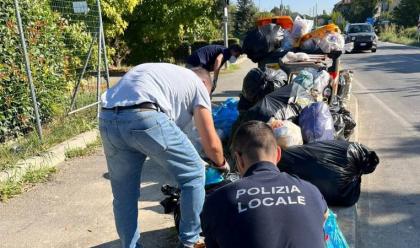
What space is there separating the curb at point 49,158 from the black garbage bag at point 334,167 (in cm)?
283

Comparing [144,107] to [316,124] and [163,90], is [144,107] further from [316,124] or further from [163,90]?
[316,124]

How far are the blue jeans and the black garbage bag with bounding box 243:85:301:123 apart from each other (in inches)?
80.2

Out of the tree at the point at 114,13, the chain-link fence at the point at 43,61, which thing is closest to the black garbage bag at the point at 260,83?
the chain-link fence at the point at 43,61

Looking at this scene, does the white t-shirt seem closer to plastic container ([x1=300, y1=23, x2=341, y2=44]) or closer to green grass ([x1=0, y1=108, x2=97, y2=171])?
green grass ([x1=0, y1=108, x2=97, y2=171])

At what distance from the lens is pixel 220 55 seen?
202 inches

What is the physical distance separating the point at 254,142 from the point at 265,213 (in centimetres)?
40

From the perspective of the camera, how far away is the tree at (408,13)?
52.3 m

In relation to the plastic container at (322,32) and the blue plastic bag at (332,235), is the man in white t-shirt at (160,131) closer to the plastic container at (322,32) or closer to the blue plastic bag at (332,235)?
the blue plastic bag at (332,235)

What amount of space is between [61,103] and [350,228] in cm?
494

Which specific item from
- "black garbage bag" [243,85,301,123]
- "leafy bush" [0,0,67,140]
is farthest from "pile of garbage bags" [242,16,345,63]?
"leafy bush" [0,0,67,140]

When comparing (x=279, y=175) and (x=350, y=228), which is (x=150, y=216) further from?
(x=279, y=175)

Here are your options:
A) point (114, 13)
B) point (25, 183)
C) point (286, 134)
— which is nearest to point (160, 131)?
point (286, 134)

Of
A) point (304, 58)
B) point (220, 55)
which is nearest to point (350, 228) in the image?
point (220, 55)

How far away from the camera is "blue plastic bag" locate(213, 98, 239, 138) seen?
18.0 ft
